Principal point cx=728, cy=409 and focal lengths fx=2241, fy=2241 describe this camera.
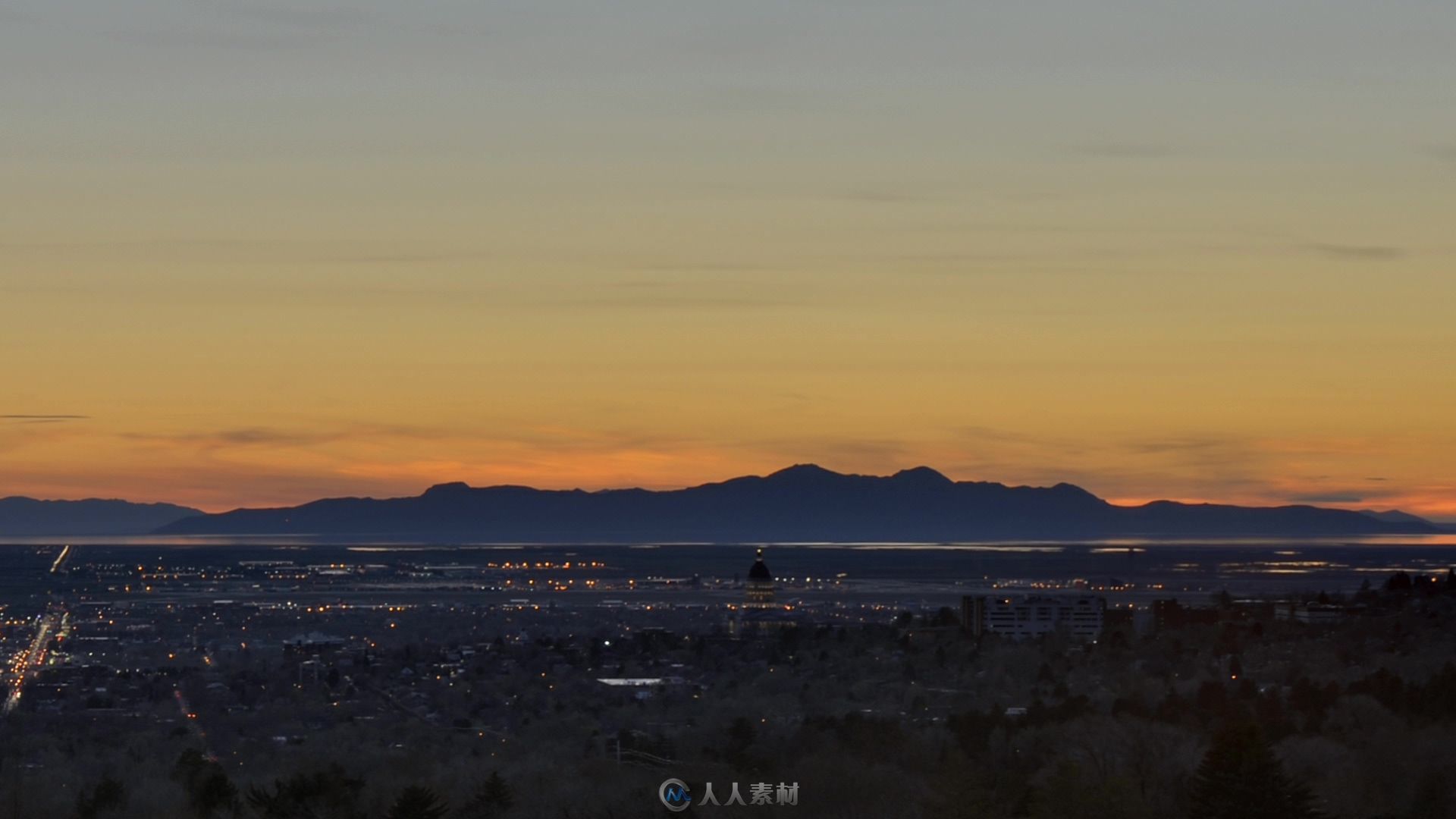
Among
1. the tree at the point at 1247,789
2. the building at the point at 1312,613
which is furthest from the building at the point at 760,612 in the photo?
the tree at the point at 1247,789

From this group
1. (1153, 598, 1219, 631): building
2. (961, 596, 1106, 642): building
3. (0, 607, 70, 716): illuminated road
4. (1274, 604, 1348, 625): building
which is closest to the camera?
(0, 607, 70, 716): illuminated road

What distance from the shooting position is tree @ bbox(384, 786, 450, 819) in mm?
37469

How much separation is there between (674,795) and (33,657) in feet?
263

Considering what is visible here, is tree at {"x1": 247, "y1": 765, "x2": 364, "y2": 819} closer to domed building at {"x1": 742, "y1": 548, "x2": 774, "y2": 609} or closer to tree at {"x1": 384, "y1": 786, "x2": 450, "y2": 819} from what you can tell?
tree at {"x1": 384, "y1": 786, "x2": 450, "y2": 819}

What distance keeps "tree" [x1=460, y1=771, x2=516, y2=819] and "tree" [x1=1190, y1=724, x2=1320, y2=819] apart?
13235 mm

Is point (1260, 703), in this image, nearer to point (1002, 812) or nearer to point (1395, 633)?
point (1002, 812)

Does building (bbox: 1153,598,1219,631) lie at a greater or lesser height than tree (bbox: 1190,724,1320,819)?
greater

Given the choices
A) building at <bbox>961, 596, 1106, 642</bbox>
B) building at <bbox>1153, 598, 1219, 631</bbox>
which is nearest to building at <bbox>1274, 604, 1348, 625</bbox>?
building at <bbox>1153, 598, 1219, 631</bbox>

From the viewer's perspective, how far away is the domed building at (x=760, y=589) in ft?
522

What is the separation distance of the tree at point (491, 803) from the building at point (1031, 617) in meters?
70.6

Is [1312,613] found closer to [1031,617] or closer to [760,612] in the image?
[1031,617]

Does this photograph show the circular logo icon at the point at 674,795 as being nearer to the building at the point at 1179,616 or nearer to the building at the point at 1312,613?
the building at the point at 1312,613

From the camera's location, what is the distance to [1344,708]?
55.2 m

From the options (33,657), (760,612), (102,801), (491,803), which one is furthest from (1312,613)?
(102,801)
